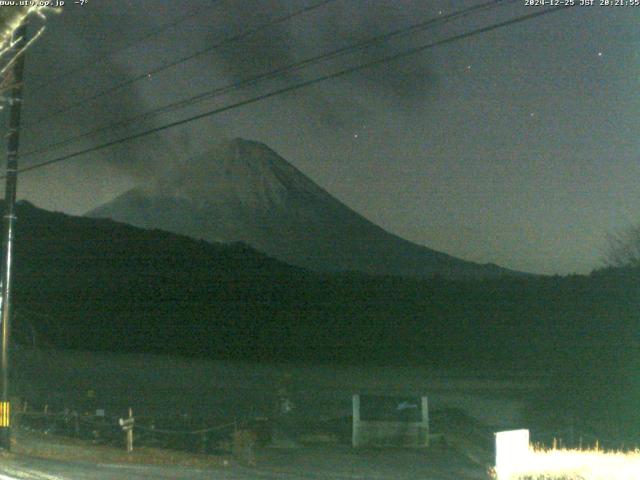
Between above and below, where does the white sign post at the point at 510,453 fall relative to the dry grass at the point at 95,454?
above

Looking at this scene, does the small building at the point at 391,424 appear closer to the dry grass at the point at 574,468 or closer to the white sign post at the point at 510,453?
the dry grass at the point at 574,468

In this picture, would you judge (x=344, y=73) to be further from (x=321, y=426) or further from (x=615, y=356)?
(x=615, y=356)

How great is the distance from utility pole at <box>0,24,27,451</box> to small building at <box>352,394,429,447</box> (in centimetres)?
950

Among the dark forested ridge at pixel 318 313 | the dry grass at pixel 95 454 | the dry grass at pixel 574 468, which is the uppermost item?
the dark forested ridge at pixel 318 313

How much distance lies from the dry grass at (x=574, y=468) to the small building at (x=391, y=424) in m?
9.49

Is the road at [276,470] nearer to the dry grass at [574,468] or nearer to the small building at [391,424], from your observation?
the dry grass at [574,468]

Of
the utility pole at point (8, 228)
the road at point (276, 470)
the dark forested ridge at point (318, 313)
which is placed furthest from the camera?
the dark forested ridge at point (318, 313)

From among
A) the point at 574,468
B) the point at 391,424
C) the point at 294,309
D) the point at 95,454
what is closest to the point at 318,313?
the point at 294,309

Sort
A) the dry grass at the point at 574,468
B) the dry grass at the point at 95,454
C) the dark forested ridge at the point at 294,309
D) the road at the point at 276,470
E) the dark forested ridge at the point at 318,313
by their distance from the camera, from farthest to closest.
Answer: the dark forested ridge at the point at 294,309, the dark forested ridge at the point at 318,313, the dry grass at the point at 95,454, the road at the point at 276,470, the dry grass at the point at 574,468

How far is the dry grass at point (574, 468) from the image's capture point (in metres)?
11.8

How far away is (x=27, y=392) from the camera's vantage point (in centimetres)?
4125

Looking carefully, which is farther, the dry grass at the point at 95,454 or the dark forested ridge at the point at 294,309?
the dark forested ridge at the point at 294,309

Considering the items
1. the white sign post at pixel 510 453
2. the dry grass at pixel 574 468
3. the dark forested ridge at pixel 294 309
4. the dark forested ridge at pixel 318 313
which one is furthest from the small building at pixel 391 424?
the dark forested ridge at pixel 294 309

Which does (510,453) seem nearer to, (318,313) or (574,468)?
(574,468)
